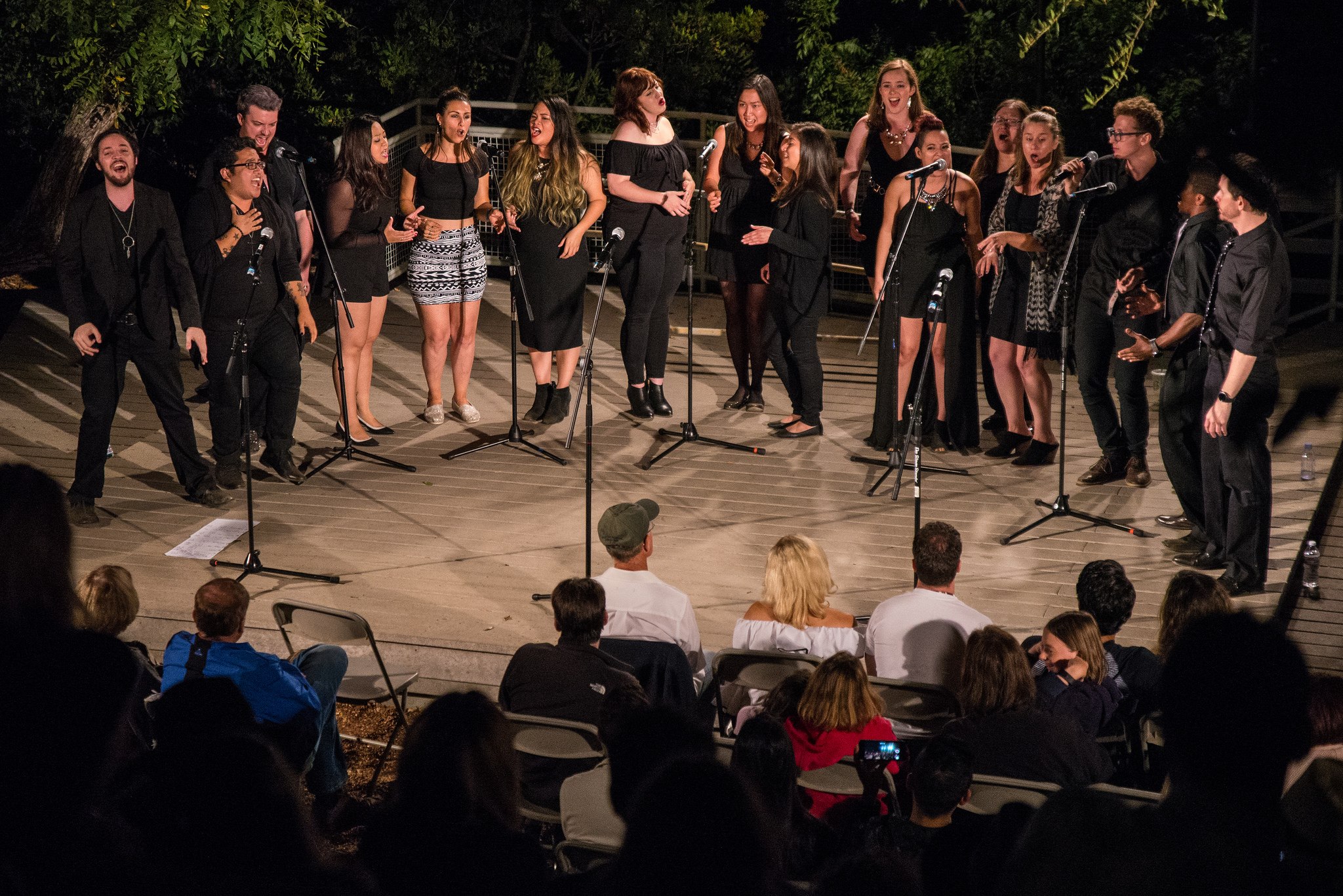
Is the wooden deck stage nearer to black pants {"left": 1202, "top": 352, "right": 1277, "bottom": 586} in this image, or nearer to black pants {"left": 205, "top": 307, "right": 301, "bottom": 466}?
black pants {"left": 1202, "top": 352, "right": 1277, "bottom": 586}

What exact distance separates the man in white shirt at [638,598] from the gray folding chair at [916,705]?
0.74 meters

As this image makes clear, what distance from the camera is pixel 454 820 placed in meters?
2.40

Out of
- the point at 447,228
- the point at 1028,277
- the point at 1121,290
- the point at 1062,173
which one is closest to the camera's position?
the point at 1121,290

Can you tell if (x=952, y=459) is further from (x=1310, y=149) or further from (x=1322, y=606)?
(x=1310, y=149)

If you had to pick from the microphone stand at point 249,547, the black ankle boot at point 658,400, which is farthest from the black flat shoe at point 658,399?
the microphone stand at point 249,547

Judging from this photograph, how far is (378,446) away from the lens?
8.62 metres

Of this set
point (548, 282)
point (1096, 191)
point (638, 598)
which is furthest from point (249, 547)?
point (1096, 191)

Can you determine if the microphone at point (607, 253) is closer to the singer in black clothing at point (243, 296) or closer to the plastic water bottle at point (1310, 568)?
the singer in black clothing at point (243, 296)

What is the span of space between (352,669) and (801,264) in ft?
12.8

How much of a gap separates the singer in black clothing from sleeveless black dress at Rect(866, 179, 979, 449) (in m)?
3.21

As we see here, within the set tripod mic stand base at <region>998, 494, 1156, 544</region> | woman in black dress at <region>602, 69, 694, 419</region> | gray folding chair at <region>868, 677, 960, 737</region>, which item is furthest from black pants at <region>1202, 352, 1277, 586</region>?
woman in black dress at <region>602, 69, 694, 419</region>

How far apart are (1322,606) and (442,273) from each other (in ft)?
16.6

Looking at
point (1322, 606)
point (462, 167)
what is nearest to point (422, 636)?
point (462, 167)

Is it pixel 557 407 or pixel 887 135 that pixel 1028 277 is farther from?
pixel 557 407
